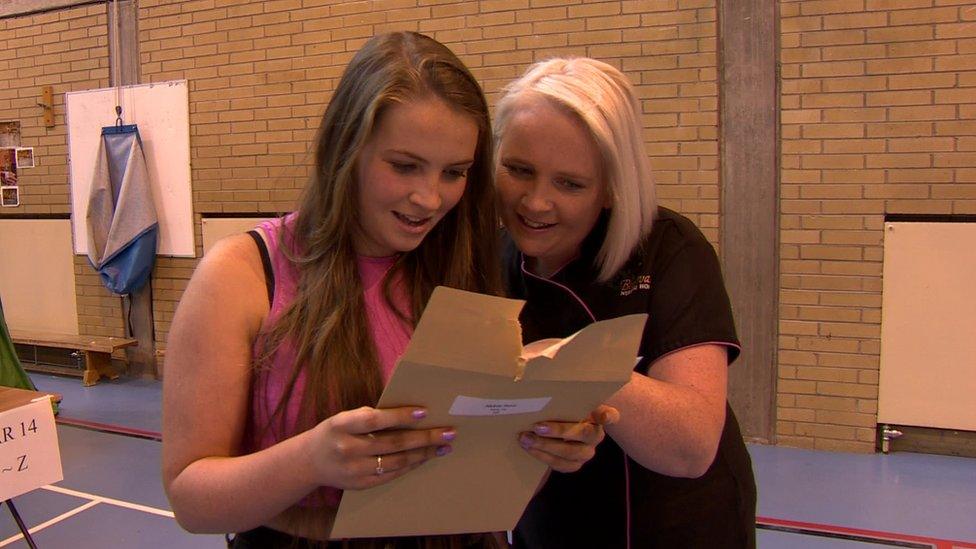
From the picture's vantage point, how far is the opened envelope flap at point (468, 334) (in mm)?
737

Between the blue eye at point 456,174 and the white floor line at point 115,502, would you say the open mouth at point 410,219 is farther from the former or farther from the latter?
the white floor line at point 115,502

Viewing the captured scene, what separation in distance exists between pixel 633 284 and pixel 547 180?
24cm

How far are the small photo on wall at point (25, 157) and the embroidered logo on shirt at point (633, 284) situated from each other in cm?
648

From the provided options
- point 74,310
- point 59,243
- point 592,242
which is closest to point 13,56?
point 59,243

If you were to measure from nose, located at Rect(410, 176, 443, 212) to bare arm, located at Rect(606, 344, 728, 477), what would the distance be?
1.28 ft

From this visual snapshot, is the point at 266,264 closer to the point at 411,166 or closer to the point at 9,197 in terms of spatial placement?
→ the point at 411,166

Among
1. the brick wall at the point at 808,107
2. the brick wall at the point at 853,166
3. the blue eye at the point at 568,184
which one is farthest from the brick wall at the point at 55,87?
the blue eye at the point at 568,184

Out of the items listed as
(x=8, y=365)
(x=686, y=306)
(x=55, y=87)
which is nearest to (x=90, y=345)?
(x=8, y=365)

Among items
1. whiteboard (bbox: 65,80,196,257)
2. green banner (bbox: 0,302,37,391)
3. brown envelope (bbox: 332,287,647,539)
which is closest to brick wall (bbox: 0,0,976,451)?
whiteboard (bbox: 65,80,196,257)

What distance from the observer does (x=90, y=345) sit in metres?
5.47

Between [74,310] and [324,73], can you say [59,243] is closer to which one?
[74,310]

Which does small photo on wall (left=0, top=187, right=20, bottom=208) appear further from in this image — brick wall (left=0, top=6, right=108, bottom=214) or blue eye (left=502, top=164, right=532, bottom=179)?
blue eye (left=502, top=164, right=532, bottom=179)

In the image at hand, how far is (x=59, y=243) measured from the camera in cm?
602

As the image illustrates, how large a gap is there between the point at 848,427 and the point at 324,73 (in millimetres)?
3975
